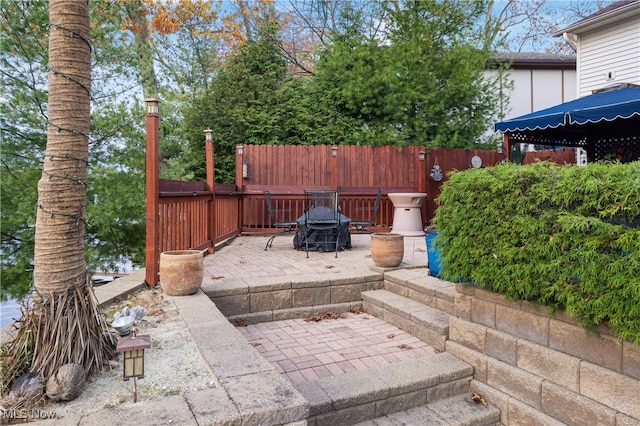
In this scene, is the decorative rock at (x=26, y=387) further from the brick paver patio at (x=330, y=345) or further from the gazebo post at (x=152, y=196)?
the gazebo post at (x=152, y=196)

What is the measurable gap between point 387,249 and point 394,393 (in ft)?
6.84

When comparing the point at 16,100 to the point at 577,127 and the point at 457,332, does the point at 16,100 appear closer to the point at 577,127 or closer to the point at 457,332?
the point at 457,332

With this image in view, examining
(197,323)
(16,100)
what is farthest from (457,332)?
(16,100)

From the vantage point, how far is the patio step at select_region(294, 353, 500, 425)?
232 centimetres

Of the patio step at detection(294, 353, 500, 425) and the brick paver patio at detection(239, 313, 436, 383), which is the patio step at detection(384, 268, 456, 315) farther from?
the patio step at detection(294, 353, 500, 425)

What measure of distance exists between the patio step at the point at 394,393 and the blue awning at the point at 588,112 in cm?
430

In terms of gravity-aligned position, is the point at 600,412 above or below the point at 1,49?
below

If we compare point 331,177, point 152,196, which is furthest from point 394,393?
point 331,177

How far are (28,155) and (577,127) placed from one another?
9.87 meters

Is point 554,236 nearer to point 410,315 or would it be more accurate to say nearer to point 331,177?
point 410,315

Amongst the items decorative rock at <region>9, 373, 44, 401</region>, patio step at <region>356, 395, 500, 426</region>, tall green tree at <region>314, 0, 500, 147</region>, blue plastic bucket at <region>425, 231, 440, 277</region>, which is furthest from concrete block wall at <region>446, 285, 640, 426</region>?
tall green tree at <region>314, 0, 500, 147</region>

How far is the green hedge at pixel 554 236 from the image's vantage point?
75.3 inches

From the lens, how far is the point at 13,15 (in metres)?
6.99

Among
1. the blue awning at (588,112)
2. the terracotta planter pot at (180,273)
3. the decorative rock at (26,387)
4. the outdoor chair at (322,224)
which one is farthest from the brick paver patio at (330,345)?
the blue awning at (588,112)
